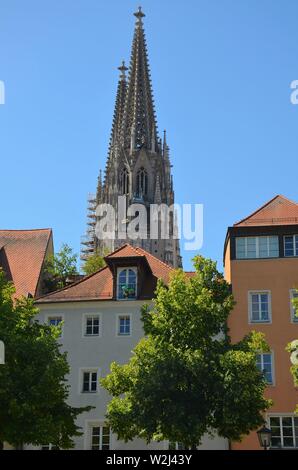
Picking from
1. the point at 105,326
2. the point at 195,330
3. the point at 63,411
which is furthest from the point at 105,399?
the point at 195,330

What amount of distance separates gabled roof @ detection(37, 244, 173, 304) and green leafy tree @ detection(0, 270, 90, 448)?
7.31 m

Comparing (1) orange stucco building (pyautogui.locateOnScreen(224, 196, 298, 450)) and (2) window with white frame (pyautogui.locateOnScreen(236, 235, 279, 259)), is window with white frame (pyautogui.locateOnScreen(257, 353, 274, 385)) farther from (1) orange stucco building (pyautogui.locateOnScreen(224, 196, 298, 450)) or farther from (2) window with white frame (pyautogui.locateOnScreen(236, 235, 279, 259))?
(2) window with white frame (pyautogui.locateOnScreen(236, 235, 279, 259))

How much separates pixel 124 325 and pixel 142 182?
114 meters

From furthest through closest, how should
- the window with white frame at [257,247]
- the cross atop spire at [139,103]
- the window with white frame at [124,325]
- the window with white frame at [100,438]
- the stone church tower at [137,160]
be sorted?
the cross atop spire at [139,103] < the stone church tower at [137,160] < the window with white frame at [257,247] < the window with white frame at [124,325] < the window with white frame at [100,438]

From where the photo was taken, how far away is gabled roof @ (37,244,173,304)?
1594 inches

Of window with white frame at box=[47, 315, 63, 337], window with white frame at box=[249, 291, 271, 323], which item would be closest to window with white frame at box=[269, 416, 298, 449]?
window with white frame at box=[249, 291, 271, 323]

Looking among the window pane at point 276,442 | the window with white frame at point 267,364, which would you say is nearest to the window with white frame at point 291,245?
the window with white frame at point 267,364

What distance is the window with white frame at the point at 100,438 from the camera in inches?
1470

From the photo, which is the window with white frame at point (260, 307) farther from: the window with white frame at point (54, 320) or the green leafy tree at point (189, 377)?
the window with white frame at point (54, 320)

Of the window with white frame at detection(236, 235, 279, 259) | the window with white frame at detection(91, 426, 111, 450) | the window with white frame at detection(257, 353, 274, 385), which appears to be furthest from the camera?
the window with white frame at detection(236, 235, 279, 259)

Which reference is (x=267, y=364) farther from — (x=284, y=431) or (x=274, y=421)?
(x=284, y=431)

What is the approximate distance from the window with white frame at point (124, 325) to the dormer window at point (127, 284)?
1.02 m

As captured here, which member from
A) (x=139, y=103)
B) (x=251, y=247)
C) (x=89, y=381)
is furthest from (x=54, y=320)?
(x=139, y=103)
